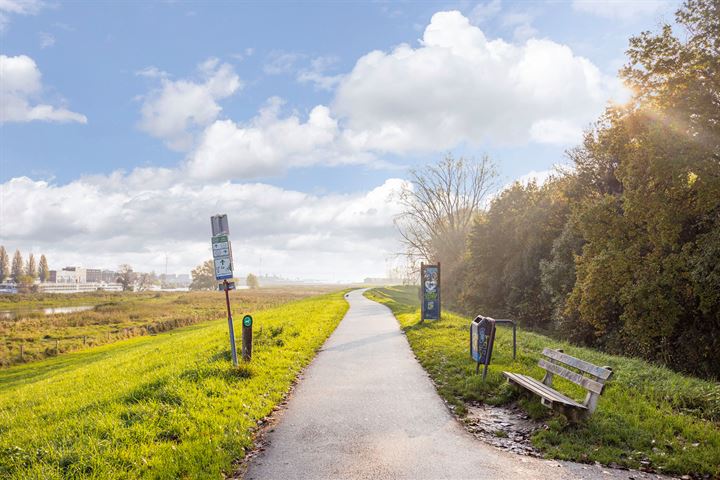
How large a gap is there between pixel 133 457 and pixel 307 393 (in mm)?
3497

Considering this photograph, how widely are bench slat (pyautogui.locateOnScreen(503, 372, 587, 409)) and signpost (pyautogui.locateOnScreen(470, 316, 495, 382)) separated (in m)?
0.53

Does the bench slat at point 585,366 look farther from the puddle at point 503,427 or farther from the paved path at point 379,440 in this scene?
the paved path at point 379,440

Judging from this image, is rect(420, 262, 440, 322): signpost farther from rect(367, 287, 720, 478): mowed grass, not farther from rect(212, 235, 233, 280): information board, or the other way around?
rect(212, 235, 233, 280): information board

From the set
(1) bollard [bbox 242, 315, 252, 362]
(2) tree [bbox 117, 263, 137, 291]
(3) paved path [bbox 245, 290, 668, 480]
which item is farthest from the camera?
(2) tree [bbox 117, 263, 137, 291]

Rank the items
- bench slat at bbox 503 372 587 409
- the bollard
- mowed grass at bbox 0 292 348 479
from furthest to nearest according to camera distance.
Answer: the bollard → bench slat at bbox 503 372 587 409 → mowed grass at bbox 0 292 348 479

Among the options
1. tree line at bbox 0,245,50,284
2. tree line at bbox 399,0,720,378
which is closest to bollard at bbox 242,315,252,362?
tree line at bbox 399,0,720,378

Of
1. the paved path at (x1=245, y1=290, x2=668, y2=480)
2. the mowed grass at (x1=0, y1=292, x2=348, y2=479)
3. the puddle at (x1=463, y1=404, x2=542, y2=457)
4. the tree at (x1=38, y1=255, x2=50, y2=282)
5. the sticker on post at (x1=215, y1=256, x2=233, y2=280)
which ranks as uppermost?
the tree at (x1=38, y1=255, x2=50, y2=282)

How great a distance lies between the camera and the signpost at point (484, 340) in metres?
8.75

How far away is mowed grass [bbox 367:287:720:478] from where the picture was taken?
538cm

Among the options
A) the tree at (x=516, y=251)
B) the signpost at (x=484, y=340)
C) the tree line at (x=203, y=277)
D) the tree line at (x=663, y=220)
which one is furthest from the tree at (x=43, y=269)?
the signpost at (x=484, y=340)

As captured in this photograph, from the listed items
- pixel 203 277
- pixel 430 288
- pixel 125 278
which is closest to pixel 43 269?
pixel 125 278

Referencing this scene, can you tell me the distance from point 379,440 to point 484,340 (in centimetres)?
400

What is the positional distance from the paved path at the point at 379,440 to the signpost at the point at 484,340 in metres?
1.18

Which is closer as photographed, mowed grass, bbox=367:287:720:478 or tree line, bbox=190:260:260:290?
mowed grass, bbox=367:287:720:478
